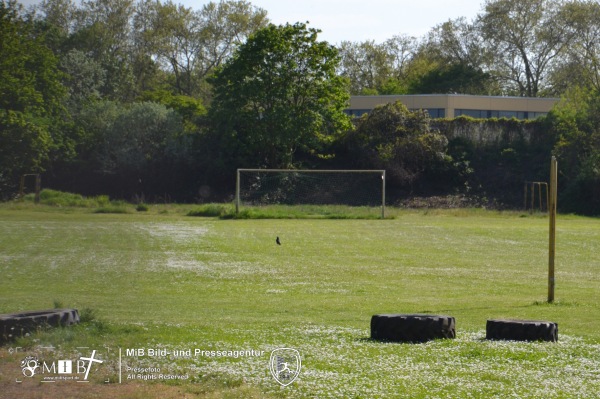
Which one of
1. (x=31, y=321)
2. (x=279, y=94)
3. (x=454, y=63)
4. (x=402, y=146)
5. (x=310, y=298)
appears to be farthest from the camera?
(x=454, y=63)

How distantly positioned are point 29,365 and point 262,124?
52321 millimetres

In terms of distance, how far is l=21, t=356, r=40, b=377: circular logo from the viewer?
8477 millimetres

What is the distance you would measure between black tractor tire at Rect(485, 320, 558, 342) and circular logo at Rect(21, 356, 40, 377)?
554 cm

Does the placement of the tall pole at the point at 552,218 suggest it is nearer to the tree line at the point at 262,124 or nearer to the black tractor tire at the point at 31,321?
the black tractor tire at the point at 31,321

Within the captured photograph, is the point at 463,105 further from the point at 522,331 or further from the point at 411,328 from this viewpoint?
the point at 411,328

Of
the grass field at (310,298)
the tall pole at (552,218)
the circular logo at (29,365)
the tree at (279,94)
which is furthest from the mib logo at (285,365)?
the tree at (279,94)

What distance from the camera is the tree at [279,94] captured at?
2347 inches

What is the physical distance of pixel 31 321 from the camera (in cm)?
1020

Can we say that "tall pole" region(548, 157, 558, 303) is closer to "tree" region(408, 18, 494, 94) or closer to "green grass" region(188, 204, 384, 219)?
"green grass" region(188, 204, 384, 219)

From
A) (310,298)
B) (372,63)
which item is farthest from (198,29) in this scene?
(310,298)

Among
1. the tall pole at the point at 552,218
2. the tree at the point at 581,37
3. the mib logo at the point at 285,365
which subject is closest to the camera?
the mib logo at the point at 285,365

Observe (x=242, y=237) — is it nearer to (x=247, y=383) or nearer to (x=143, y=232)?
(x=143, y=232)

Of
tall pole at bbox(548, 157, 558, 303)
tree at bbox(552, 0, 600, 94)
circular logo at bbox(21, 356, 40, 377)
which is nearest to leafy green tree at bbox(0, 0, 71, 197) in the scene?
tree at bbox(552, 0, 600, 94)

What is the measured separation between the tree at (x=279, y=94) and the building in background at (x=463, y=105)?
1411cm
